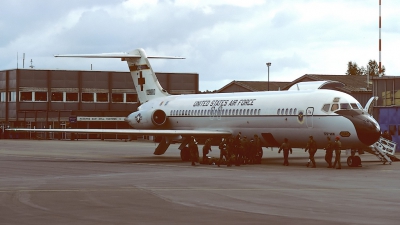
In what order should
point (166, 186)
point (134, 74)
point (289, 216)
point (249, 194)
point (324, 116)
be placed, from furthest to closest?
point (134, 74) → point (324, 116) → point (166, 186) → point (249, 194) → point (289, 216)

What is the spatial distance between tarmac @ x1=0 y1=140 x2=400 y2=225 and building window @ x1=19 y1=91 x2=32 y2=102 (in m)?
66.5

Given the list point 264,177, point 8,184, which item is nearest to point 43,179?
point 8,184

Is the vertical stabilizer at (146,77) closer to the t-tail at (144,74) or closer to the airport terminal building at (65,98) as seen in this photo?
the t-tail at (144,74)

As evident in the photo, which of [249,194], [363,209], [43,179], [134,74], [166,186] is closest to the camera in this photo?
[363,209]

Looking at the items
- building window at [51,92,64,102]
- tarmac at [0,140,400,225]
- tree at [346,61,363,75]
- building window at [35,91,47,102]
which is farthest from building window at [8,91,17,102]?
tree at [346,61,363,75]

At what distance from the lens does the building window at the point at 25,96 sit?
9538 centimetres

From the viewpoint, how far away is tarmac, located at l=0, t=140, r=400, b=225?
15.0 m

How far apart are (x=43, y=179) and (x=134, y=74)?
71.6 ft

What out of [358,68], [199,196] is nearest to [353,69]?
[358,68]

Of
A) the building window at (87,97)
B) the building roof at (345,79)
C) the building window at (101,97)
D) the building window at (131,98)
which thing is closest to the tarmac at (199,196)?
the building roof at (345,79)

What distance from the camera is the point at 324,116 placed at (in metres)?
33.8

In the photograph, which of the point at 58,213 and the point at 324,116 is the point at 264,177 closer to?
the point at 324,116

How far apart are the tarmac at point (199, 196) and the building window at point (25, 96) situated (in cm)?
6650

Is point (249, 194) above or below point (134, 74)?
below
